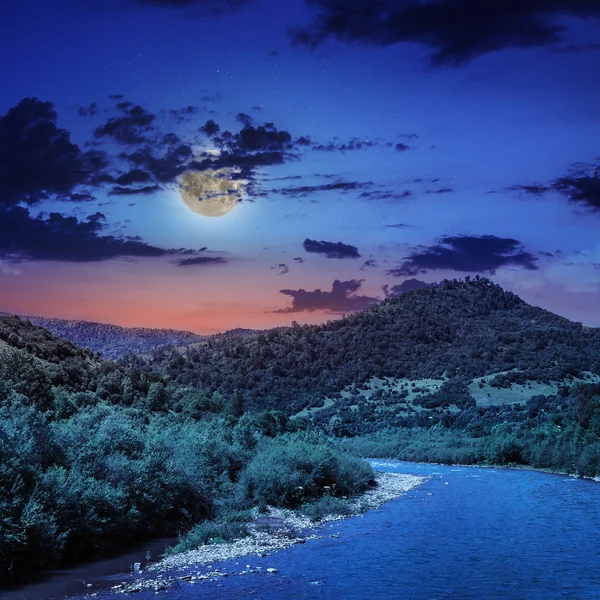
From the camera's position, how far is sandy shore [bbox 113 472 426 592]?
73.2 feet

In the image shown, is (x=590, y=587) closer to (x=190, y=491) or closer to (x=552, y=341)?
(x=190, y=491)

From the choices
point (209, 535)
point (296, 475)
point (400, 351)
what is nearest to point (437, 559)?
point (209, 535)

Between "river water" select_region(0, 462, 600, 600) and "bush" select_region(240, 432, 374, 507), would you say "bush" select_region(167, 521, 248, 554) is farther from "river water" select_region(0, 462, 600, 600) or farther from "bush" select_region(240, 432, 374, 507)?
"bush" select_region(240, 432, 374, 507)

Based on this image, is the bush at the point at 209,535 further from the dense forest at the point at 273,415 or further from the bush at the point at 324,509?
the bush at the point at 324,509

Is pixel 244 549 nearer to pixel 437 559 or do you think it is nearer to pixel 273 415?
pixel 437 559

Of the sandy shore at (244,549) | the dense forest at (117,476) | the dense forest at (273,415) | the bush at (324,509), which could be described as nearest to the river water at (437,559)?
the sandy shore at (244,549)

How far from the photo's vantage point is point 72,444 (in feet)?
101

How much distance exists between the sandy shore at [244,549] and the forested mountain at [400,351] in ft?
246

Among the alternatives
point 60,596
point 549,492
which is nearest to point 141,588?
point 60,596

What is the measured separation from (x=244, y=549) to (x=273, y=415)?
51.6 m

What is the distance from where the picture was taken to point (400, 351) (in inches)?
5694

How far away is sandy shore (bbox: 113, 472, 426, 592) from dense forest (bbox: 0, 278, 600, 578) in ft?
4.21

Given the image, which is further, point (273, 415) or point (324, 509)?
point (273, 415)

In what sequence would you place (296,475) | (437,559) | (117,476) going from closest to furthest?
1. (437,559)
2. (117,476)
3. (296,475)
